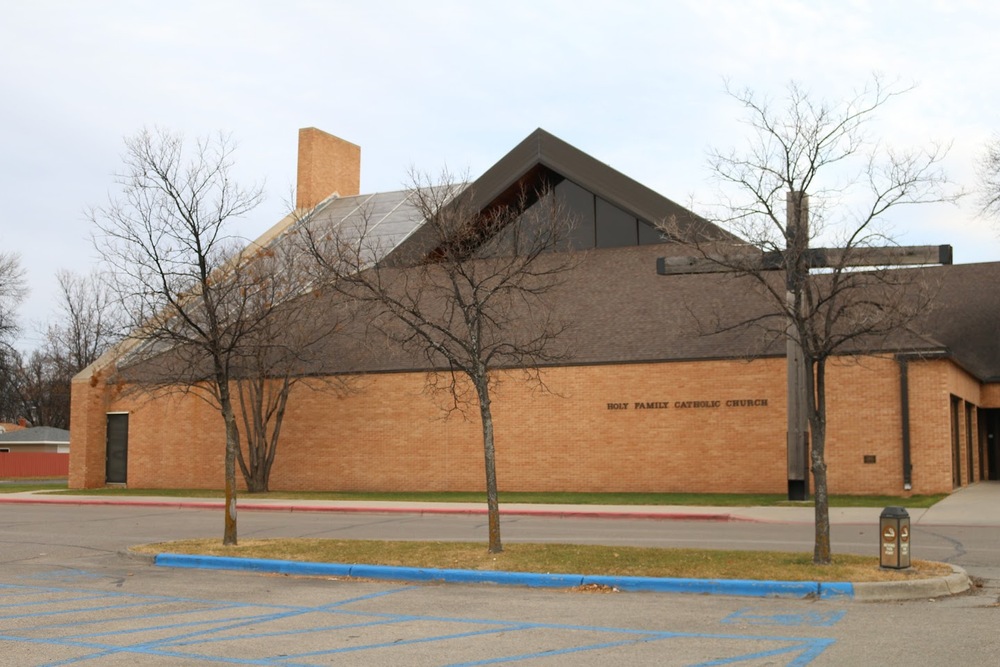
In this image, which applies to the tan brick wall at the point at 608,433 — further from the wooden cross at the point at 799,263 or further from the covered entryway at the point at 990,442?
the covered entryway at the point at 990,442

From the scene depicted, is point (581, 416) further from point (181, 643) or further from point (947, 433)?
point (181, 643)

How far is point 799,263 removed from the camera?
13.0 meters

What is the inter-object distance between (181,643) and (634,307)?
2352 centimetres

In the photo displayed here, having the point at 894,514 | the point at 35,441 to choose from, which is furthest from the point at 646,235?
the point at 35,441

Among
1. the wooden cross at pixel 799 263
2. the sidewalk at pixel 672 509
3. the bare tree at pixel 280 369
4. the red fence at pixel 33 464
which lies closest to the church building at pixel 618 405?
the bare tree at pixel 280 369

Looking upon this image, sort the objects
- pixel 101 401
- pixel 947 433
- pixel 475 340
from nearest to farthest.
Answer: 1. pixel 475 340
2. pixel 947 433
3. pixel 101 401

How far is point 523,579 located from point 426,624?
2717 millimetres

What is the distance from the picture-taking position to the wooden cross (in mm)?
13086

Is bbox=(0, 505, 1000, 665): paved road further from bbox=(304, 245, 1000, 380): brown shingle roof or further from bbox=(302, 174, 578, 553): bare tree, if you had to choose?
bbox=(304, 245, 1000, 380): brown shingle roof

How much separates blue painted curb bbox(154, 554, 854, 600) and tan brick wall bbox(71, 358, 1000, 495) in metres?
15.4

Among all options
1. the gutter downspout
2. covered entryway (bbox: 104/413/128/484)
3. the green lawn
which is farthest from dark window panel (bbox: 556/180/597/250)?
the green lawn

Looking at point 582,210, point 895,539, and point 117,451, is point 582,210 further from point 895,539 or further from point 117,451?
point 895,539

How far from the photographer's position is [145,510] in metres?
25.8

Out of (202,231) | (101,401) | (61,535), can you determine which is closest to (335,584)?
(202,231)
